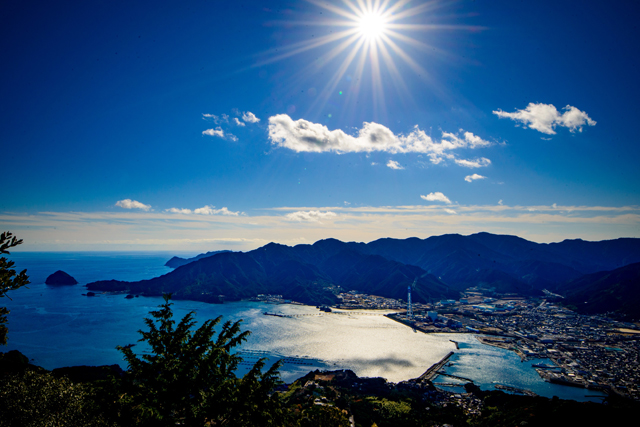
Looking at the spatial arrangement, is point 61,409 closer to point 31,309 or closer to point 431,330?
point 431,330

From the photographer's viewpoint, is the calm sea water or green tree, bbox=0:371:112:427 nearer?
green tree, bbox=0:371:112:427

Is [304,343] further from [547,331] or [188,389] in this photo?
[188,389]

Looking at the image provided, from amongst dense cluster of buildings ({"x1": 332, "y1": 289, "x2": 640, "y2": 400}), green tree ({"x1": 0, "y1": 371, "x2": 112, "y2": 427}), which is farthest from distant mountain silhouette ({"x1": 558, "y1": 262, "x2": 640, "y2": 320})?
green tree ({"x1": 0, "y1": 371, "x2": 112, "y2": 427})

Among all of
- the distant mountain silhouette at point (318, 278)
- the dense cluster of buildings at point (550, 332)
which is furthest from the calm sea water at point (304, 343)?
the distant mountain silhouette at point (318, 278)

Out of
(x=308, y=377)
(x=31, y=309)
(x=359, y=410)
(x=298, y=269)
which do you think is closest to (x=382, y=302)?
(x=298, y=269)

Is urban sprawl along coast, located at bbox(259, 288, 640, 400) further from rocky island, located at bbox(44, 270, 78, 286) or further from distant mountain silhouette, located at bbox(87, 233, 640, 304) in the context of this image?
rocky island, located at bbox(44, 270, 78, 286)

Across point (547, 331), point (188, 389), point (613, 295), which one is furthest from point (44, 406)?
point (613, 295)
